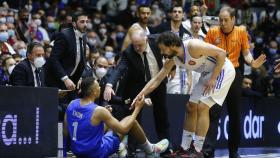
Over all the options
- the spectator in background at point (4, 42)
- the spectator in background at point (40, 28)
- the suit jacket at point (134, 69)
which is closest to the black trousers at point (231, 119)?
the suit jacket at point (134, 69)

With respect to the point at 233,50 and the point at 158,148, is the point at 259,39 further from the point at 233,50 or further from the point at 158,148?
the point at 158,148

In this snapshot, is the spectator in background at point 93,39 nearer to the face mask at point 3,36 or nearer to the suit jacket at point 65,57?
the face mask at point 3,36

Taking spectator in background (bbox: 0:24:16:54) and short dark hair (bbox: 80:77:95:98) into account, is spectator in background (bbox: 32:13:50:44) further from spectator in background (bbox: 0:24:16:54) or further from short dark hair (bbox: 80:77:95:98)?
short dark hair (bbox: 80:77:95:98)

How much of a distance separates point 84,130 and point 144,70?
7.36 ft

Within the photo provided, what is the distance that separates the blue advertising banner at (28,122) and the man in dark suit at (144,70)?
1.11 m

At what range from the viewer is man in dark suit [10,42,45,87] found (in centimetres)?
1189

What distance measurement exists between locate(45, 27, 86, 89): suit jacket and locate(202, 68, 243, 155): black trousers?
8.12 feet

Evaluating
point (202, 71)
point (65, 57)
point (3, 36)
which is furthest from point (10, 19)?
point (202, 71)

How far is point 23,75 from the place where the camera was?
11.9m

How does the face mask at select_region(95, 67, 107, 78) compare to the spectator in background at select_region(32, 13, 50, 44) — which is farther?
the spectator in background at select_region(32, 13, 50, 44)

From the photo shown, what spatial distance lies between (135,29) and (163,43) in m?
1.59

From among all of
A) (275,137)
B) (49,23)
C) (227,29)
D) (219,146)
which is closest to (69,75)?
(227,29)

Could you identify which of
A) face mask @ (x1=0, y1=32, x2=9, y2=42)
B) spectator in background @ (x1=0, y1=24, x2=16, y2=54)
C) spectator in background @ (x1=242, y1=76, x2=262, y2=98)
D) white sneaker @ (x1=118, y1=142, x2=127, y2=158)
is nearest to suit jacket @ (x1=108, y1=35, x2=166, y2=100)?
white sneaker @ (x1=118, y1=142, x2=127, y2=158)

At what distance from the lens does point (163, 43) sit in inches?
387
